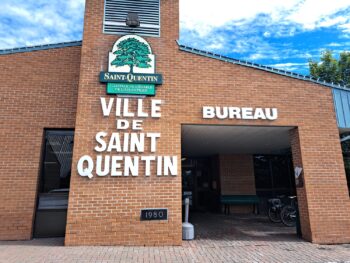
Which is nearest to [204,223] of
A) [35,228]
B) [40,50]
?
[35,228]

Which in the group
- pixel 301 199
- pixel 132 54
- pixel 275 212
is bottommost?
pixel 275 212

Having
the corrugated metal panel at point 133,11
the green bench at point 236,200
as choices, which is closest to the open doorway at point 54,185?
the corrugated metal panel at point 133,11

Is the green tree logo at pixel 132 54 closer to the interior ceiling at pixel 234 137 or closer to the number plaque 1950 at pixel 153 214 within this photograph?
the interior ceiling at pixel 234 137

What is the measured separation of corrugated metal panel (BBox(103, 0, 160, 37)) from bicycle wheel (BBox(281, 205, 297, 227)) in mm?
7722

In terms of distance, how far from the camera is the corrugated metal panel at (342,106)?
25.5 ft

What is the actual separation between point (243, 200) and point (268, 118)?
651cm

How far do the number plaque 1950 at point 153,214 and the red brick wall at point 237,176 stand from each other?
6.91 m

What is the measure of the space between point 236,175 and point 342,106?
647 cm

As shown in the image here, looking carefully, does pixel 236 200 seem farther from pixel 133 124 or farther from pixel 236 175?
pixel 133 124

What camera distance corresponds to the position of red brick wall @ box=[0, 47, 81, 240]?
23.1 feet

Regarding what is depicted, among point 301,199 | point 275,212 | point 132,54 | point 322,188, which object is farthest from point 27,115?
point 275,212

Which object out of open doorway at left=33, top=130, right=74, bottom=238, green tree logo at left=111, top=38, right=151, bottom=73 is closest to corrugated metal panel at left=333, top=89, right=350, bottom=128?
green tree logo at left=111, top=38, right=151, bottom=73

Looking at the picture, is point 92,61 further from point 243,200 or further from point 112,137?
point 243,200

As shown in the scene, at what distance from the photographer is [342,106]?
7.89 metres
